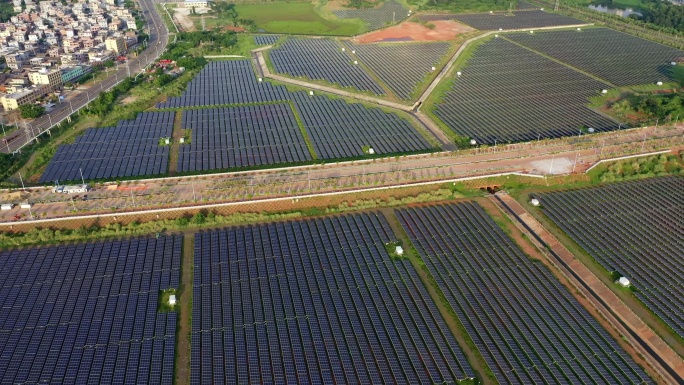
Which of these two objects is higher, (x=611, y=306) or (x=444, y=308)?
(x=444, y=308)

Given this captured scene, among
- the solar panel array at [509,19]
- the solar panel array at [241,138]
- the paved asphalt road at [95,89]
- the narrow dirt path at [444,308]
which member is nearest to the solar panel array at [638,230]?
the narrow dirt path at [444,308]

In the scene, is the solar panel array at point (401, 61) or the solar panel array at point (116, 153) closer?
the solar panel array at point (116, 153)

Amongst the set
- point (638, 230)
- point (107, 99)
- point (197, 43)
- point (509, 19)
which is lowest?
point (638, 230)

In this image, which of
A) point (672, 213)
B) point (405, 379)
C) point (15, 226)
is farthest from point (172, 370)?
point (672, 213)

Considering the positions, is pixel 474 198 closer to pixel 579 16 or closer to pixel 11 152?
pixel 11 152

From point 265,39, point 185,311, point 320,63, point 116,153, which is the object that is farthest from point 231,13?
point 185,311

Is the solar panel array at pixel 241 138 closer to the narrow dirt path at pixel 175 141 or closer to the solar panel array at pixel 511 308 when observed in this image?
the narrow dirt path at pixel 175 141

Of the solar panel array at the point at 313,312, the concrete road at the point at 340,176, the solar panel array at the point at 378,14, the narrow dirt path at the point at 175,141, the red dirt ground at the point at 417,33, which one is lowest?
the solar panel array at the point at 313,312

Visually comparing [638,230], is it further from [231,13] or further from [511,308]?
[231,13]
